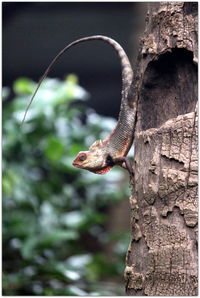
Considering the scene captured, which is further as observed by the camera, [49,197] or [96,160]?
[49,197]

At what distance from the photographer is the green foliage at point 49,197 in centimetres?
423

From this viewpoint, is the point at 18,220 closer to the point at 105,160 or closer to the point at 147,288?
the point at 105,160

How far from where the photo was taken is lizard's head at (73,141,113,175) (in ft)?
9.68

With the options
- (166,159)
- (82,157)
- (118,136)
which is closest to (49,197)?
(82,157)

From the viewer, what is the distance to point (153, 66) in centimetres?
254

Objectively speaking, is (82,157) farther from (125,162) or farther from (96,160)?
(125,162)

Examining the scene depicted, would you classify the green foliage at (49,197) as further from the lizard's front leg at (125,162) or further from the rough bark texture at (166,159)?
the rough bark texture at (166,159)

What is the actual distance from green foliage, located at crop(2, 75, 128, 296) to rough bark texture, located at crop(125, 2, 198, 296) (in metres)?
1.68

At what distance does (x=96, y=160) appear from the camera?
3.00 m

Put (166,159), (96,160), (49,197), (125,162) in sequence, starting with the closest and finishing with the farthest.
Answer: (166,159) → (125,162) → (96,160) → (49,197)

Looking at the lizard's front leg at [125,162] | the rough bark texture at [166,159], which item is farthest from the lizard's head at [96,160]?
the rough bark texture at [166,159]

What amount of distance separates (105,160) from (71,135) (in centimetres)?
204

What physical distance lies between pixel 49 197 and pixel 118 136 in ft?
7.15

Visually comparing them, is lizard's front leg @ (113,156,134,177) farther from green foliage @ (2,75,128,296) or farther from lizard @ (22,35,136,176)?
green foliage @ (2,75,128,296)
